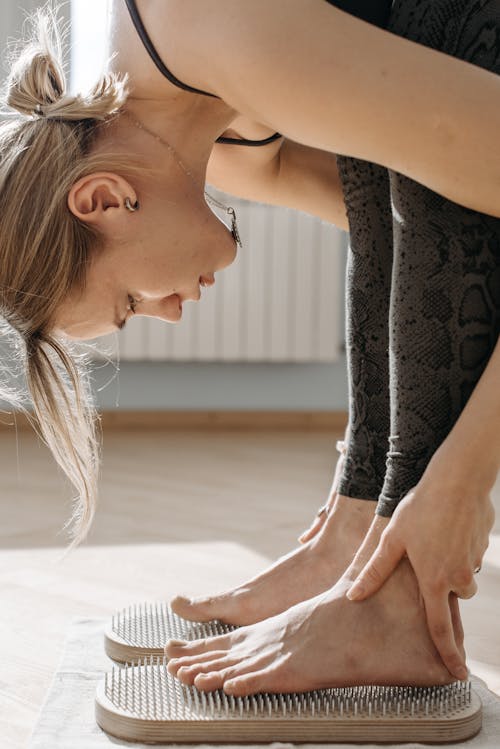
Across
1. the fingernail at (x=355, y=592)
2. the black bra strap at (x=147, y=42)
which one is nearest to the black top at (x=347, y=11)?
the black bra strap at (x=147, y=42)

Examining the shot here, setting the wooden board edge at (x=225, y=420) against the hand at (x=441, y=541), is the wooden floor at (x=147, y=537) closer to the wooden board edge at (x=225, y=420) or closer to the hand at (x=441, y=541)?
the hand at (x=441, y=541)

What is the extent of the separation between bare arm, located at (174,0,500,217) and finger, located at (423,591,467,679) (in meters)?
0.33

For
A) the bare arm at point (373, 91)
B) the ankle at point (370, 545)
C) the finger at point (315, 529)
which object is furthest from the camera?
the finger at point (315, 529)

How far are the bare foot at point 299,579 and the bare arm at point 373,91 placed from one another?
15.3 inches

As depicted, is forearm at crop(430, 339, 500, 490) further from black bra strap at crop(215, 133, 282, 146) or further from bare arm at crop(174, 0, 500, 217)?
black bra strap at crop(215, 133, 282, 146)

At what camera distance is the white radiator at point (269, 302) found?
11.0ft

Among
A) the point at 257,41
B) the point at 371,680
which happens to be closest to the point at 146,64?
the point at 257,41

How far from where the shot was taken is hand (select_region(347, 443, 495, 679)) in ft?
2.60

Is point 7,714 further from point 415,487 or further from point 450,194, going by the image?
point 450,194

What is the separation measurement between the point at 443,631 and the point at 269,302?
2.61 meters

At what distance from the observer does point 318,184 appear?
1.20m

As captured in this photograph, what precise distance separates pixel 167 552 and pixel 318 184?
0.68 metres

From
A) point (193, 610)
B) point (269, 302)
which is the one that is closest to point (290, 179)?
point (193, 610)

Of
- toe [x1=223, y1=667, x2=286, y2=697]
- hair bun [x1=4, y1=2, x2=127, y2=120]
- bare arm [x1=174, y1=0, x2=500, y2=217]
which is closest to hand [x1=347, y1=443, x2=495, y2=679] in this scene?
toe [x1=223, y1=667, x2=286, y2=697]
